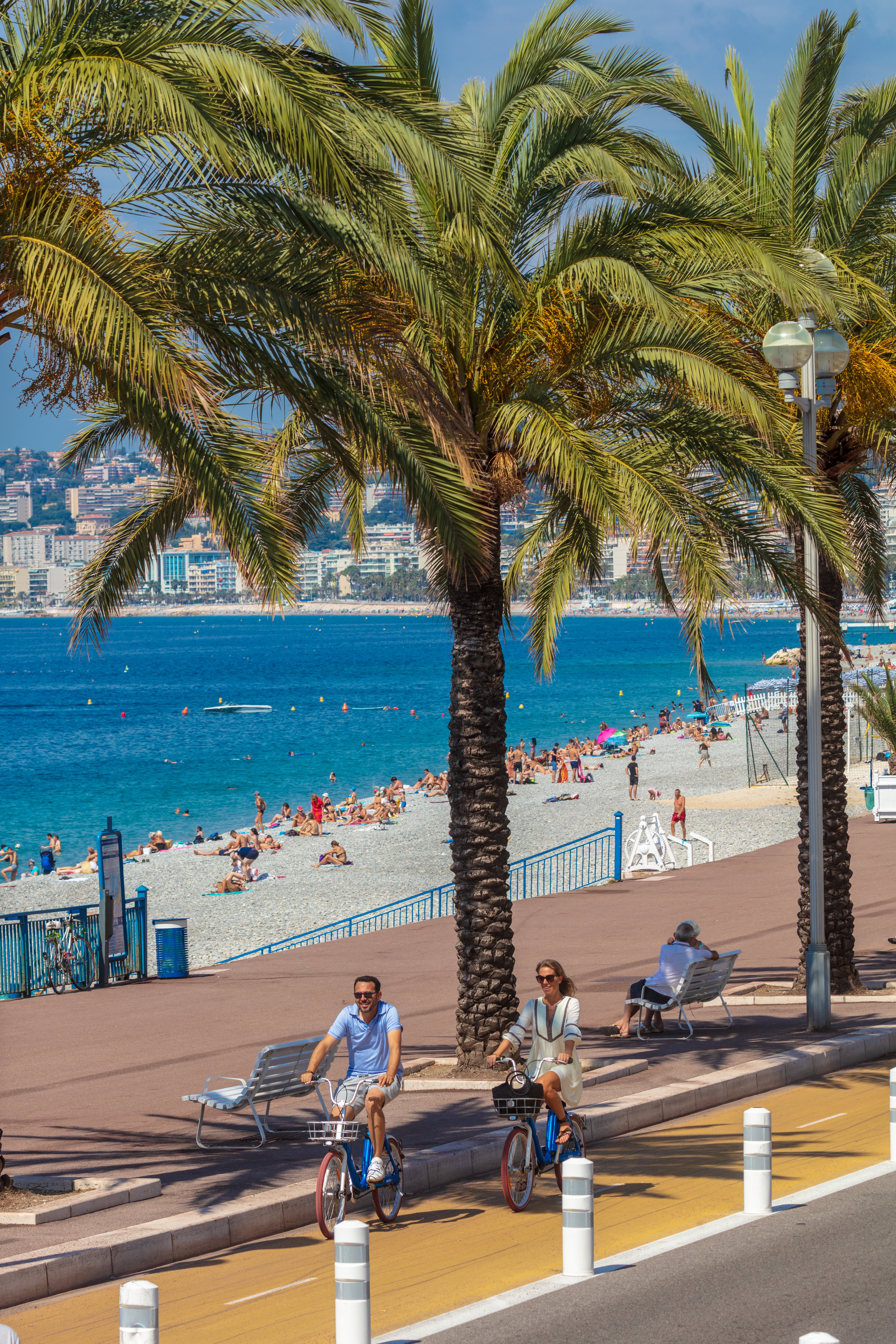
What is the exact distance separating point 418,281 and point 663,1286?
5796 mm

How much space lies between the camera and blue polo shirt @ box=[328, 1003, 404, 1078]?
8.53m

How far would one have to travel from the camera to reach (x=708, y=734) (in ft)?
241

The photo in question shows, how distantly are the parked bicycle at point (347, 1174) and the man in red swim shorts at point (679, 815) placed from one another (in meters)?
27.4

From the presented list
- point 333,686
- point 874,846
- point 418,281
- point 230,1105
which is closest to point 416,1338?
point 230,1105

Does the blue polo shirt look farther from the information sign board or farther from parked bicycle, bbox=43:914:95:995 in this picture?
the information sign board

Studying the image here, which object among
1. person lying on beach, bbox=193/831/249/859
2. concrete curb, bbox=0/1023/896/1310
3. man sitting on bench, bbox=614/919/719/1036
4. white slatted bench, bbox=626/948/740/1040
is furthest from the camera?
person lying on beach, bbox=193/831/249/859

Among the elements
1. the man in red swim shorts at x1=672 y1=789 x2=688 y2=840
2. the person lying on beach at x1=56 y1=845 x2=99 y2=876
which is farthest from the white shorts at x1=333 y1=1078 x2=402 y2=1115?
the person lying on beach at x1=56 y1=845 x2=99 y2=876

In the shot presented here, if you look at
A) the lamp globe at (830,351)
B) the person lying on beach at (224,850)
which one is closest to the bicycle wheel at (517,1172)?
the lamp globe at (830,351)

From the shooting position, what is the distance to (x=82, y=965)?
18641 millimetres

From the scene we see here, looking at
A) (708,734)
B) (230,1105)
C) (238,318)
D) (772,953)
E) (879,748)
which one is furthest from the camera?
(708,734)

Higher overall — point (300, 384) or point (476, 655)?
point (300, 384)

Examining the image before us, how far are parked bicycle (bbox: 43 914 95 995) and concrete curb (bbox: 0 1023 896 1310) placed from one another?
29.3ft

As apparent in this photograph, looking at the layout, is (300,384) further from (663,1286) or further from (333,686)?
(333,686)

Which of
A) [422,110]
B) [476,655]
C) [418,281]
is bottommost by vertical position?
[476,655]
